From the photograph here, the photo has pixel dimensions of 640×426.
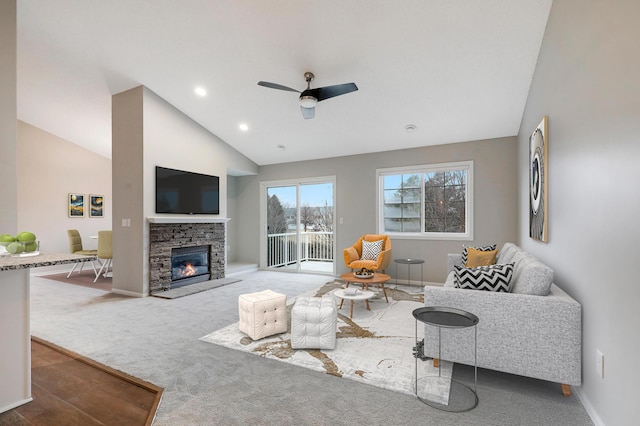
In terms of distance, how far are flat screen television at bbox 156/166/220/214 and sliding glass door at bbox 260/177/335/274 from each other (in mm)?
1508

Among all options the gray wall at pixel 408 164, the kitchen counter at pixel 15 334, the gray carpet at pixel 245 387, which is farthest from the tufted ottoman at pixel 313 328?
the gray wall at pixel 408 164

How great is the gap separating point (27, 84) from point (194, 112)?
8.35 feet

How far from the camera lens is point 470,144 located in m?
5.39

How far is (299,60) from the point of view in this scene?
380 cm

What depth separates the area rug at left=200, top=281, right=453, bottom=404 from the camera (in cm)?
232

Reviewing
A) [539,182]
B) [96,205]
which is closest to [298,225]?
[539,182]

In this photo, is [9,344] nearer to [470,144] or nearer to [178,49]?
[178,49]

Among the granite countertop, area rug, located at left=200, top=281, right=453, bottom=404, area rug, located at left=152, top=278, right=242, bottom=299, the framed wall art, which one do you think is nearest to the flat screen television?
area rug, located at left=152, top=278, right=242, bottom=299

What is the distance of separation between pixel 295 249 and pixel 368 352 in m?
4.64

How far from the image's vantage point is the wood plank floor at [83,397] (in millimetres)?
1927

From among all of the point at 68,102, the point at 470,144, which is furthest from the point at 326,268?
the point at 68,102

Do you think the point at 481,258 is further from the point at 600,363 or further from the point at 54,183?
the point at 54,183

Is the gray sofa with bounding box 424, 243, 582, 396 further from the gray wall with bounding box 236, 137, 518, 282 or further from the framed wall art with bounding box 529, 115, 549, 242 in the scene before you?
the gray wall with bounding box 236, 137, 518, 282

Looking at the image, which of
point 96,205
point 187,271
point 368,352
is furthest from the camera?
point 96,205
